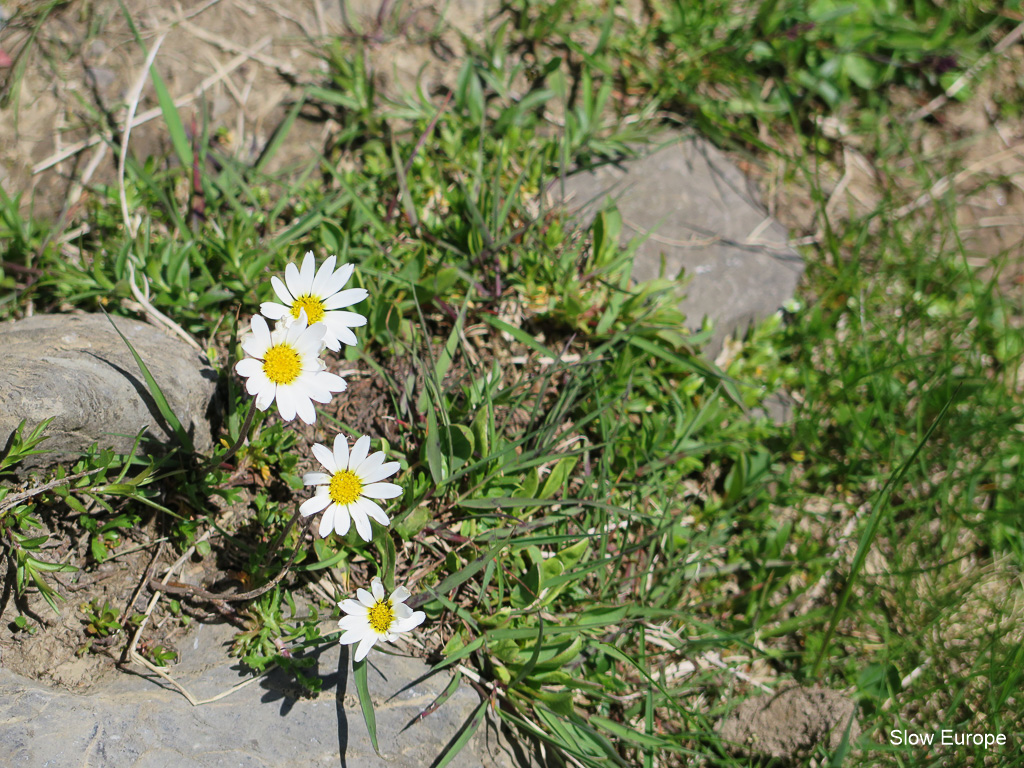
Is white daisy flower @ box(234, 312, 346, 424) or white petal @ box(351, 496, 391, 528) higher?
white daisy flower @ box(234, 312, 346, 424)

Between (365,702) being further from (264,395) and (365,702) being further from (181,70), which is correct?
(181,70)

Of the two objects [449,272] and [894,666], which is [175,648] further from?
[894,666]

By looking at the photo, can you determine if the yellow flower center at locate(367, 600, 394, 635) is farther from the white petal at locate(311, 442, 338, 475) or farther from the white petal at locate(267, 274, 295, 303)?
the white petal at locate(267, 274, 295, 303)

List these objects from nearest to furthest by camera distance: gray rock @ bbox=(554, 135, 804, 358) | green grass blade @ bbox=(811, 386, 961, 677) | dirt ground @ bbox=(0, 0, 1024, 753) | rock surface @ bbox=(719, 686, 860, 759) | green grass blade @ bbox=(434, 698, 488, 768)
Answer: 1. green grass blade @ bbox=(434, 698, 488, 768)
2. green grass blade @ bbox=(811, 386, 961, 677)
3. rock surface @ bbox=(719, 686, 860, 759)
4. dirt ground @ bbox=(0, 0, 1024, 753)
5. gray rock @ bbox=(554, 135, 804, 358)

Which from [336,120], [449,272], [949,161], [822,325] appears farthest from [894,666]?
[336,120]

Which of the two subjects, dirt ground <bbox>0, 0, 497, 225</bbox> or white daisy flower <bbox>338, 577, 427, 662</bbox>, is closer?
white daisy flower <bbox>338, 577, 427, 662</bbox>

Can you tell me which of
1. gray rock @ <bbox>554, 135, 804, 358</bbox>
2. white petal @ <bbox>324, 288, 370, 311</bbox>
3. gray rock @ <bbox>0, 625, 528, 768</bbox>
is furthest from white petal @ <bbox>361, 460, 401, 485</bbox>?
gray rock @ <bbox>554, 135, 804, 358</bbox>

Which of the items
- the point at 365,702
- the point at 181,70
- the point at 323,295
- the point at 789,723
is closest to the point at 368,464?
the point at 323,295

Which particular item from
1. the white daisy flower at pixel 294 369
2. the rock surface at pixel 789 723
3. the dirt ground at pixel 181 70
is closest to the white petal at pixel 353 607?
the white daisy flower at pixel 294 369
